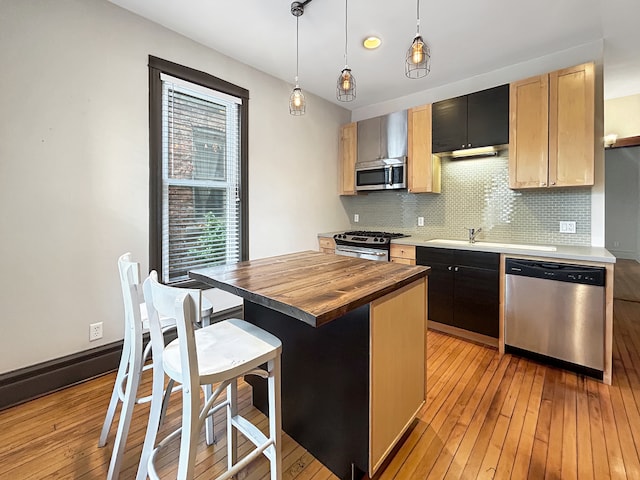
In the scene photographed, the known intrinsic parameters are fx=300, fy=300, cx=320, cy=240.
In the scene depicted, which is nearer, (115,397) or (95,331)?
(115,397)

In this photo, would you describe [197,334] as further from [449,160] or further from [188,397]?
[449,160]

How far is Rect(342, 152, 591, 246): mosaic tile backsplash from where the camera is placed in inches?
112

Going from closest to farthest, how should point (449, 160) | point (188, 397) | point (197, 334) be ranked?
point (188, 397) → point (197, 334) → point (449, 160)

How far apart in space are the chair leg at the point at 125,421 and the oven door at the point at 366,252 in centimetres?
236

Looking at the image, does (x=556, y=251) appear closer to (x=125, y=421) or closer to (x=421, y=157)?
(x=421, y=157)

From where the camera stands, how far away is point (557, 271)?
236 centimetres

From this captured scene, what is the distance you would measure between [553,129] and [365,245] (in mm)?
2069

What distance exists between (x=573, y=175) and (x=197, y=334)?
316cm

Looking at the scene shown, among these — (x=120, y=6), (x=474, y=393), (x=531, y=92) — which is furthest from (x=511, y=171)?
(x=120, y=6)

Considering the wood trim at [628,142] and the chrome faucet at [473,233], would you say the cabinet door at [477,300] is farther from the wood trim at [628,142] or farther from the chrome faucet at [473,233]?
the wood trim at [628,142]

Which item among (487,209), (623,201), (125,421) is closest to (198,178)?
(125,421)

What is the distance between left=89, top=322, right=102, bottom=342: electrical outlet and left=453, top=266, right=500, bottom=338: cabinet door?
10.1 feet

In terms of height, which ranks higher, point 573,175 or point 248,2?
point 248,2

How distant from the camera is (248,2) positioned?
217cm
